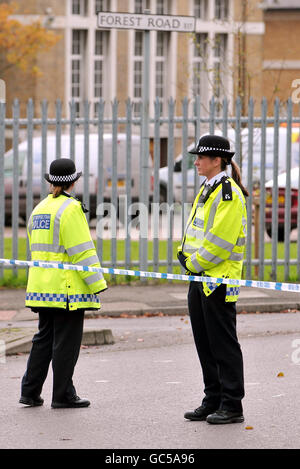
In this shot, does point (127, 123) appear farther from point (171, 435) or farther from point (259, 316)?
point (171, 435)

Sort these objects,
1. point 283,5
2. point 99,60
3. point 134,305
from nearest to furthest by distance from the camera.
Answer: point 134,305
point 99,60
point 283,5

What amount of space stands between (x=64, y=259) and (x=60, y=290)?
0.75 ft

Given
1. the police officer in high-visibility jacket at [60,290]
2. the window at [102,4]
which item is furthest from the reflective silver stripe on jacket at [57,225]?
the window at [102,4]

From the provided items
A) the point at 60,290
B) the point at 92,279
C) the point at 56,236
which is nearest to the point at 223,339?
the point at 92,279

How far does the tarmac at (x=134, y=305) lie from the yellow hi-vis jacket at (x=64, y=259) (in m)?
2.69

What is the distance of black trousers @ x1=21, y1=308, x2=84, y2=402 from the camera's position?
7.60 metres

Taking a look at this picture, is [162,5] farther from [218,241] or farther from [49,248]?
[218,241]

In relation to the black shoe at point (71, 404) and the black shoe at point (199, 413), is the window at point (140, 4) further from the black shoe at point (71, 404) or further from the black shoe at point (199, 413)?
the black shoe at point (199, 413)

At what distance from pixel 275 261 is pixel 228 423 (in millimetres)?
7810

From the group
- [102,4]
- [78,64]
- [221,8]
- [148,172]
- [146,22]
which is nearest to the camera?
[146,22]

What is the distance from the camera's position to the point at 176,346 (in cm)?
1036

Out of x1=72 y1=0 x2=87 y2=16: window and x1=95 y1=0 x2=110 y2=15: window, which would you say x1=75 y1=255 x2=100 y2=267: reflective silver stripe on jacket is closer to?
x1=72 y1=0 x2=87 y2=16: window

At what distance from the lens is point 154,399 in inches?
310

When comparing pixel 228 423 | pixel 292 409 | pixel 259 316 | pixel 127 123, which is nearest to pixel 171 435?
pixel 228 423
